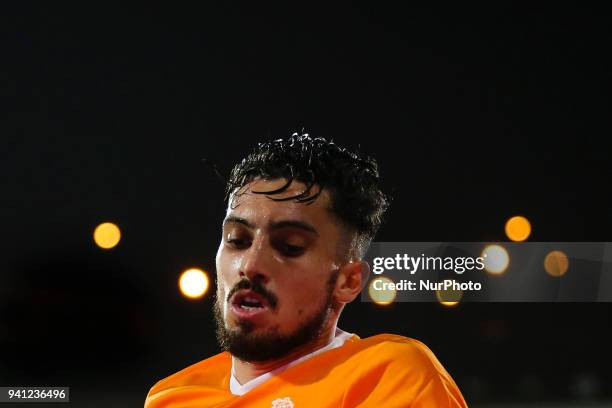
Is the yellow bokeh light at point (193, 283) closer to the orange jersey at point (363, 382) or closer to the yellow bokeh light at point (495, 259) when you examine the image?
the yellow bokeh light at point (495, 259)

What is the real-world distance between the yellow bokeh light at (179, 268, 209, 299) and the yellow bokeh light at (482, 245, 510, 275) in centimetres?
125

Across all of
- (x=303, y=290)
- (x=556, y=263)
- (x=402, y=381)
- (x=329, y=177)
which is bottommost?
(x=402, y=381)

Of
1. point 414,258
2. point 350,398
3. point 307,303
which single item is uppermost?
point 414,258

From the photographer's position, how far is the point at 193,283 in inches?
131

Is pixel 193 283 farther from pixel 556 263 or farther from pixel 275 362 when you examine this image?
pixel 275 362

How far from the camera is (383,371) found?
1.16 meters

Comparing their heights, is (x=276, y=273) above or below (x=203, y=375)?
above

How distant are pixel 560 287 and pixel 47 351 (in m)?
2.34

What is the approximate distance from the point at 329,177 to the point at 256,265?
218mm

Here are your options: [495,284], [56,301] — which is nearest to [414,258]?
[495,284]

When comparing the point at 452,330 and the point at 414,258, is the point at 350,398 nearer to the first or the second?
the point at 414,258

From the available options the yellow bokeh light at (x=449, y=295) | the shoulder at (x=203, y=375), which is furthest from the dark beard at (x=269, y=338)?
the yellow bokeh light at (x=449, y=295)

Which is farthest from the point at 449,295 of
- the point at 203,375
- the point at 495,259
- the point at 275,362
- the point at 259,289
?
the point at 259,289

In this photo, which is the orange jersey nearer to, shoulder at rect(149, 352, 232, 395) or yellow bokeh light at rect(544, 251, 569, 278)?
shoulder at rect(149, 352, 232, 395)
